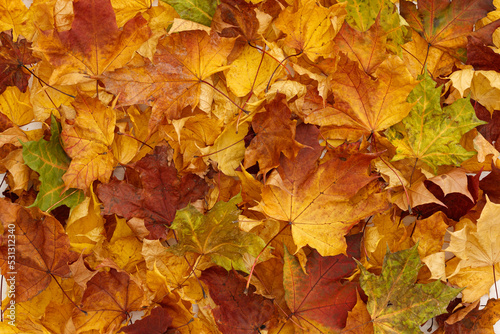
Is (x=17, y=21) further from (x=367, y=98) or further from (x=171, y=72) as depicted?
(x=367, y=98)

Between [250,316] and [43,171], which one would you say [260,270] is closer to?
[250,316]

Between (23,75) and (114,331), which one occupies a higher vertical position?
(23,75)

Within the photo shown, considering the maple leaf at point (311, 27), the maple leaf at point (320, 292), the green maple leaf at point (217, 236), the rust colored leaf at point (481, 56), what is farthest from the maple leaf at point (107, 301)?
the rust colored leaf at point (481, 56)

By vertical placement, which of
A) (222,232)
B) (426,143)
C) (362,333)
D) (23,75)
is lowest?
(362,333)

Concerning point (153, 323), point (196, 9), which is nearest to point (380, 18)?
point (196, 9)

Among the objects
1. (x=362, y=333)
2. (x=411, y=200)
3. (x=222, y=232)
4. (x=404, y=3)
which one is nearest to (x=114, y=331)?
(x=222, y=232)

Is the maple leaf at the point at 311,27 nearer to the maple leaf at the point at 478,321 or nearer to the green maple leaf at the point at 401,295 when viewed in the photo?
the green maple leaf at the point at 401,295
